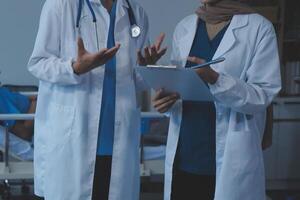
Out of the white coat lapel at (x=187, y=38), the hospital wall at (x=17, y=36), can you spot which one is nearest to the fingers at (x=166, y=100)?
the white coat lapel at (x=187, y=38)

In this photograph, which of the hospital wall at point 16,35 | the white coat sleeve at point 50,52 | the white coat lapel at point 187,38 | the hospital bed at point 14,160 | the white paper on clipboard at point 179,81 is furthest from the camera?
the hospital wall at point 16,35

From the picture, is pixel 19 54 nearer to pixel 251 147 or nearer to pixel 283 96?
pixel 283 96

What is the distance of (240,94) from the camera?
1.32m

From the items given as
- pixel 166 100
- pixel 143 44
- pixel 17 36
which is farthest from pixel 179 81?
pixel 17 36

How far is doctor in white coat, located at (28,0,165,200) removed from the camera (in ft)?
4.67

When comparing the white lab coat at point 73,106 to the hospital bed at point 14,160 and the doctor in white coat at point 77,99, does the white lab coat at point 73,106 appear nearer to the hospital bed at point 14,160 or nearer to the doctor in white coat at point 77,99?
the doctor in white coat at point 77,99

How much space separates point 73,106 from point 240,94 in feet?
1.80

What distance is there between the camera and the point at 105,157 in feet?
5.00

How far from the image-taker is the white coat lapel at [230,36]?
1399 mm

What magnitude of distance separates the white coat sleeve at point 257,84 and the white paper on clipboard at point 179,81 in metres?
0.05

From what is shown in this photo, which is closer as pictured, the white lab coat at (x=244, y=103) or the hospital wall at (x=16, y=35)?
the white lab coat at (x=244, y=103)

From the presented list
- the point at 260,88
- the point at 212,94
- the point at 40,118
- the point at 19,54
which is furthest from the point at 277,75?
the point at 19,54

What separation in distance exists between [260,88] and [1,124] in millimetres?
1766

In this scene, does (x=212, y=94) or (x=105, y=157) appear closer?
(x=212, y=94)
